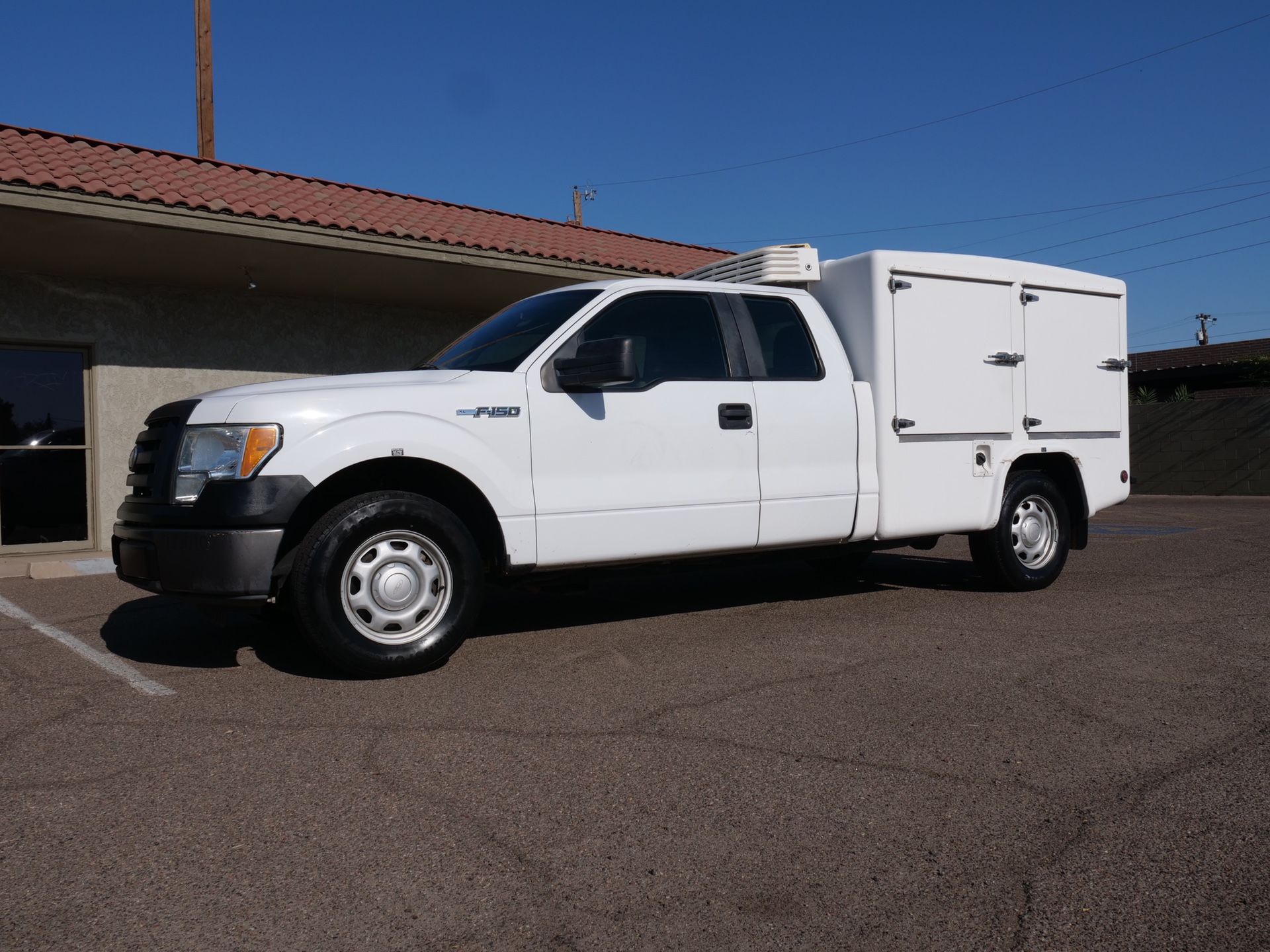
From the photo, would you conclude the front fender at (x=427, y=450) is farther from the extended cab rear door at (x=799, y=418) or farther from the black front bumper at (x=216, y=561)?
the extended cab rear door at (x=799, y=418)

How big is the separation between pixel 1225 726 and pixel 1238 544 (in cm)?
747

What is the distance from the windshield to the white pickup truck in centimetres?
3

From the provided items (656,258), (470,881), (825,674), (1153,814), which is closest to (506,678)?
(825,674)

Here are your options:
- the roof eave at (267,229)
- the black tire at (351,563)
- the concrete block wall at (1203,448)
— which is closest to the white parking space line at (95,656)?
the black tire at (351,563)

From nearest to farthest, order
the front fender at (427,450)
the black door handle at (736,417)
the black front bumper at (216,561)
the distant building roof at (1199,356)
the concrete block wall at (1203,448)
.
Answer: the black front bumper at (216,561), the front fender at (427,450), the black door handle at (736,417), the concrete block wall at (1203,448), the distant building roof at (1199,356)

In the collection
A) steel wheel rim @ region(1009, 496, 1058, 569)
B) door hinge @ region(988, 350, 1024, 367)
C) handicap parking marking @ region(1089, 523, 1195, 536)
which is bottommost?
handicap parking marking @ region(1089, 523, 1195, 536)

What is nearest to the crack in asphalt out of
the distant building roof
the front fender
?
the front fender

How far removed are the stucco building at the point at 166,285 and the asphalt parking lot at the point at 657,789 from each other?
4.90m

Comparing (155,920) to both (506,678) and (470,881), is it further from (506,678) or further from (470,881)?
(506,678)

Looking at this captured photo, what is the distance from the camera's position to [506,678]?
5.18m

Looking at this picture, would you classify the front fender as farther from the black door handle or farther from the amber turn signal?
the black door handle

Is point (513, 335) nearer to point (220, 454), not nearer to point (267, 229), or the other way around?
point (220, 454)

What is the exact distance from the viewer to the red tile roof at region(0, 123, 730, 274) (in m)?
9.57

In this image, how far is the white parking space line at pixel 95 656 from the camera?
5066 mm
